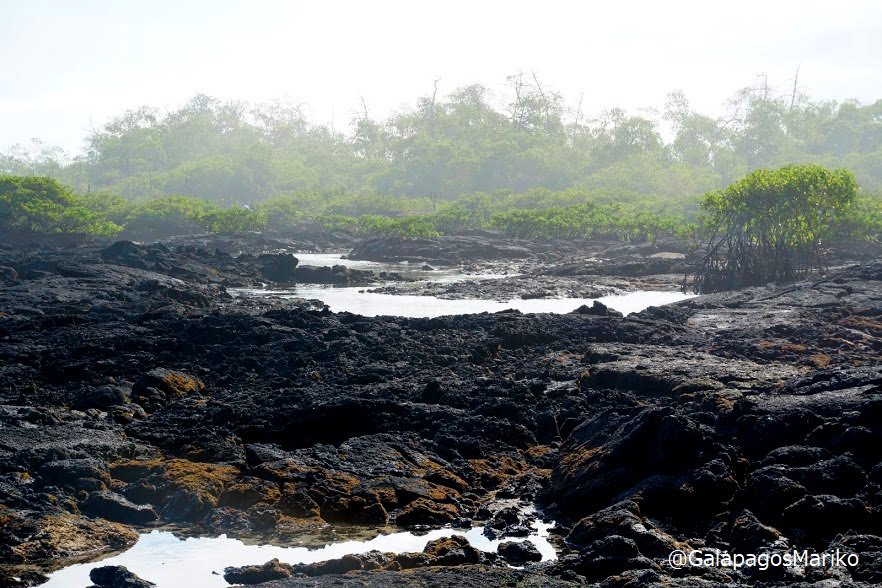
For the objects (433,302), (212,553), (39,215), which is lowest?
(212,553)

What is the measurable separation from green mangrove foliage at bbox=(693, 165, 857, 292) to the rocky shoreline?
9522 mm

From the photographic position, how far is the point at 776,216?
3341 cm

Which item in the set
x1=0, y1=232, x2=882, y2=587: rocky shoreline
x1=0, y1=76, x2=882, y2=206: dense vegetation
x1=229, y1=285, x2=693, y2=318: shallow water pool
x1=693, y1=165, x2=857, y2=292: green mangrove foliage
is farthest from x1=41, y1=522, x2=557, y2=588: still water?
x1=0, y1=76, x2=882, y2=206: dense vegetation

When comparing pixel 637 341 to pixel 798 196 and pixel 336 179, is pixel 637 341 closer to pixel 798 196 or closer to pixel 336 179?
pixel 798 196

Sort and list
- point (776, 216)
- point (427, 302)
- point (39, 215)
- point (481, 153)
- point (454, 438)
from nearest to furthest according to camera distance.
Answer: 1. point (454, 438)
2. point (427, 302)
3. point (776, 216)
4. point (39, 215)
5. point (481, 153)

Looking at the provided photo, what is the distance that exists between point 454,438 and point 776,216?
23.7 m

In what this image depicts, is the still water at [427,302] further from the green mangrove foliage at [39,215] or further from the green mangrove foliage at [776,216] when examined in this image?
the green mangrove foliage at [39,215]

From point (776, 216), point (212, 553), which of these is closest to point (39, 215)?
point (776, 216)

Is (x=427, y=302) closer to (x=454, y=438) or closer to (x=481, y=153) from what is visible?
(x=454, y=438)

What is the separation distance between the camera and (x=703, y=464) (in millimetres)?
10375

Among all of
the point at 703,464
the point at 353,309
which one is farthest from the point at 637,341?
the point at 353,309

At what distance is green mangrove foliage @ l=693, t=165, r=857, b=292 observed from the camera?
32156mm

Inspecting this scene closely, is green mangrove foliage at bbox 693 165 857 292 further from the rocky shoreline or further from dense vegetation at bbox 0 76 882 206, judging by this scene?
dense vegetation at bbox 0 76 882 206

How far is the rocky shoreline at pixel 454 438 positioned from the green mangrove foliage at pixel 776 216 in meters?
9.52
